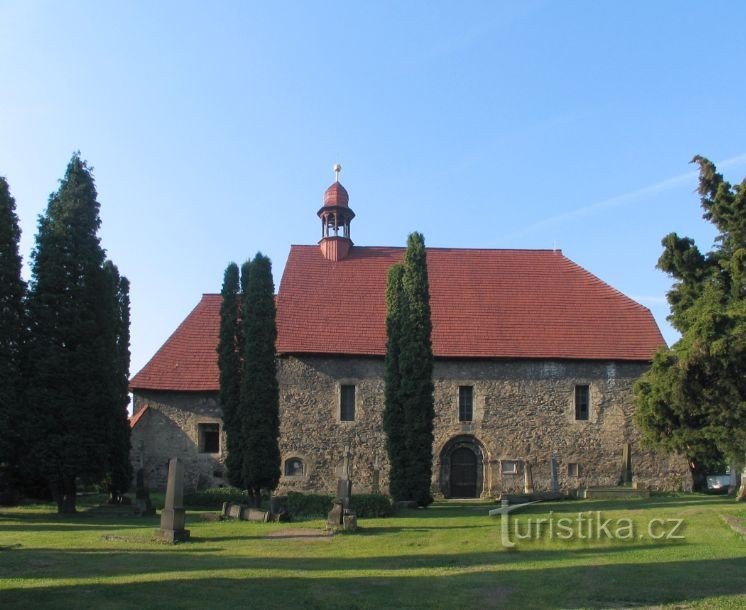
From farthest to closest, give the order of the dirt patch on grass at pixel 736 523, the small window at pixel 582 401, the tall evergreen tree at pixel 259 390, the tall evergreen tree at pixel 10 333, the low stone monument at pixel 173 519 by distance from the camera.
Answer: the small window at pixel 582 401, the tall evergreen tree at pixel 259 390, the tall evergreen tree at pixel 10 333, the low stone monument at pixel 173 519, the dirt patch on grass at pixel 736 523

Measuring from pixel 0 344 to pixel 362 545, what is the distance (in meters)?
13.1

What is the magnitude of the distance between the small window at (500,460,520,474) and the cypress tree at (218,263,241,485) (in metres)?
10.7

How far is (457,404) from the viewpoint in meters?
30.3

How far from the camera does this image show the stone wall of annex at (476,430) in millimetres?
29812

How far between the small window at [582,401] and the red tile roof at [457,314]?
52.5 inches

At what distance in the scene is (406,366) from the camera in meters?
24.0

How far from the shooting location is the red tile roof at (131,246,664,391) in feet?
102

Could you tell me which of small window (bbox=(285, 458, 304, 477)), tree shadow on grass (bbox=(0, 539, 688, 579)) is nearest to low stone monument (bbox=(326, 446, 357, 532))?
tree shadow on grass (bbox=(0, 539, 688, 579))

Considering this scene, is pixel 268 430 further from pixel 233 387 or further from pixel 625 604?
pixel 625 604

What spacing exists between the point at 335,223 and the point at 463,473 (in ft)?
41.9

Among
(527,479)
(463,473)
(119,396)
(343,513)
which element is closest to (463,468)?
(463,473)

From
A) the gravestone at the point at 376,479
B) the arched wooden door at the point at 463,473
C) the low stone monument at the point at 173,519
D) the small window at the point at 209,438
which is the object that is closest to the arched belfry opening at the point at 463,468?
the arched wooden door at the point at 463,473

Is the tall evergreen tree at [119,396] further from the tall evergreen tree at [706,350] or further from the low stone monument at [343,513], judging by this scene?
the tall evergreen tree at [706,350]

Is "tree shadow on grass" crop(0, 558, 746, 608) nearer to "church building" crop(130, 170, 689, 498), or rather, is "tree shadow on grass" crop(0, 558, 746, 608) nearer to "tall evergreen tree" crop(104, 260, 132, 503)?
"tall evergreen tree" crop(104, 260, 132, 503)
